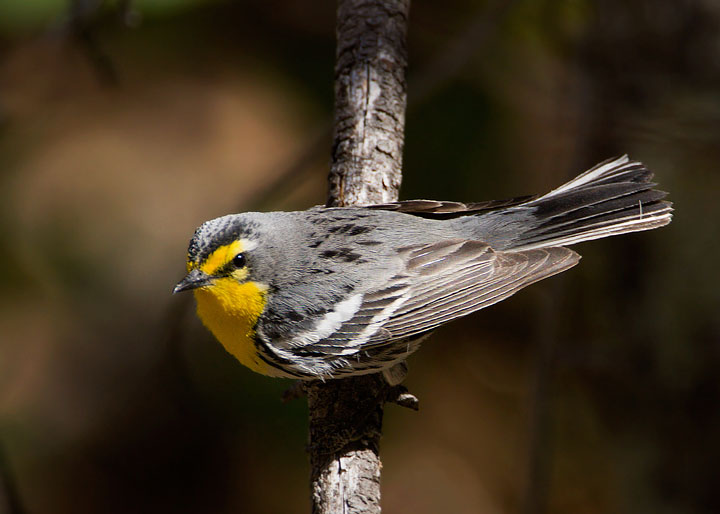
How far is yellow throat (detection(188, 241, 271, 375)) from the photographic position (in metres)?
3.20

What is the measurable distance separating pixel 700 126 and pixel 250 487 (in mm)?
3747

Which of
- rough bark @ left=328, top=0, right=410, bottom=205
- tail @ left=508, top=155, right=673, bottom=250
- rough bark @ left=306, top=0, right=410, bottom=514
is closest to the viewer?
rough bark @ left=306, top=0, right=410, bottom=514

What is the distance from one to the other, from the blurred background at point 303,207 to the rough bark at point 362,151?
0.70 metres

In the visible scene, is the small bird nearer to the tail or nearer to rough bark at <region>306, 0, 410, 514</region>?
the tail

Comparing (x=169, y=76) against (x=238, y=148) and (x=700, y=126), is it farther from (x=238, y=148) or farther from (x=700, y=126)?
(x=700, y=126)

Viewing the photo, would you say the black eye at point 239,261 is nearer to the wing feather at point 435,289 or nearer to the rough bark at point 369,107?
the wing feather at point 435,289

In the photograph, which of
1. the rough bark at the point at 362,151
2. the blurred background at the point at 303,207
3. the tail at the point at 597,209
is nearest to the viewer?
the rough bark at the point at 362,151

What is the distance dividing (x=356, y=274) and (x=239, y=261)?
0.50 m

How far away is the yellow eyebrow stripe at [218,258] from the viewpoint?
3.18 meters

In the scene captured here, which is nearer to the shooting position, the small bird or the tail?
the small bird

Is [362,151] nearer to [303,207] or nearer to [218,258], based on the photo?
[218,258]

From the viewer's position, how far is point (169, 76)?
7.23 meters

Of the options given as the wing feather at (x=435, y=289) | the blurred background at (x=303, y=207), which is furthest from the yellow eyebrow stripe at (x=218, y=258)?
the blurred background at (x=303, y=207)

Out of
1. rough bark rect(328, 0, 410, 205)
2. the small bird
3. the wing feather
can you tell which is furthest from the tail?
rough bark rect(328, 0, 410, 205)
